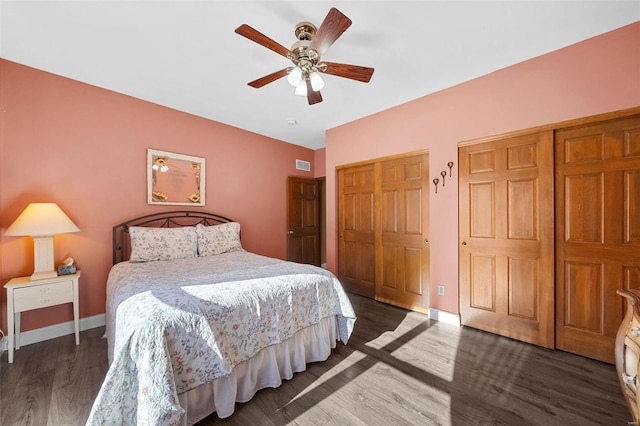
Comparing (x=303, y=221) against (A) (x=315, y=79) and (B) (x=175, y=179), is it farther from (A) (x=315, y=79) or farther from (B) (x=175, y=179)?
(A) (x=315, y=79)

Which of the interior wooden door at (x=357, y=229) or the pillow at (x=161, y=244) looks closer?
the pillow at (x=161, y=244)

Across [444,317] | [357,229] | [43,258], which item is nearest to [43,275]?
[43,258]

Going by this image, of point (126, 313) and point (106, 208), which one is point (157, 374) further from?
point (106, 208)

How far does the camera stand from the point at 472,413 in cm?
163

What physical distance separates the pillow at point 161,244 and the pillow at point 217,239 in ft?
0.27

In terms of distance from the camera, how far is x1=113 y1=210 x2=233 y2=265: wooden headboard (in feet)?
10.0

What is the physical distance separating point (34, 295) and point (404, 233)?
3.93m

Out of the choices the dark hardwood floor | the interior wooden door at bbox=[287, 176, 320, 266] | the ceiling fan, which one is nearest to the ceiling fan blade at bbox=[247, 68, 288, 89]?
the ceiling fan

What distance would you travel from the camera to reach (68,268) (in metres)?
2.54

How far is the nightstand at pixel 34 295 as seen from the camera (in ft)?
7.18

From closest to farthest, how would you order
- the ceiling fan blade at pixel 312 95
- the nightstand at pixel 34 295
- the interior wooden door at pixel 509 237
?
the nightstand at pixel 34 295, the ceiling fan blade at pixel 312 95, the interior wooden door at pixel 509 237

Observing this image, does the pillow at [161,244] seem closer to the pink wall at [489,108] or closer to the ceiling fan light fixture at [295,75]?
the ceiling fan light fixture at [295,75]

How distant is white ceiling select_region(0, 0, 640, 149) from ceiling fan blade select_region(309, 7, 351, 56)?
27 centimetres

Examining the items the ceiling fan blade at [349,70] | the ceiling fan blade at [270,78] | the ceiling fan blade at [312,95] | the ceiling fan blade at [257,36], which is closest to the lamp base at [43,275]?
the ceiling fan blade at [270,78]
